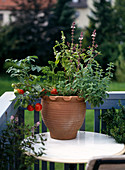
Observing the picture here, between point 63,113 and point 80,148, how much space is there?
0.82ft

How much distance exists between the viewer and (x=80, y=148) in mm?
1856

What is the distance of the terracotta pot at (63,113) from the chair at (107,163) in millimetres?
872

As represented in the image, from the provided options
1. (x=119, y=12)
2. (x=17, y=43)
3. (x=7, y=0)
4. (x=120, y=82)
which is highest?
(x=7, y=0)

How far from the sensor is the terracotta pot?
6.26 feet

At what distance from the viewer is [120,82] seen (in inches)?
620

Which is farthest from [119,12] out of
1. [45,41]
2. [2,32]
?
[2,32]

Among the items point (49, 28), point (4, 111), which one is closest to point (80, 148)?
point (4, 111)

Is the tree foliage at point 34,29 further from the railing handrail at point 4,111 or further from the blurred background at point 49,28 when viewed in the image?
the railing handrail at point 4,111

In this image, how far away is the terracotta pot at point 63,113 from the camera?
1.91m

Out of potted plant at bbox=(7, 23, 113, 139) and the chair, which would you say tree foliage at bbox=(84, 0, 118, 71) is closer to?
potted plant at bbox=(7, 23, 113, 139)

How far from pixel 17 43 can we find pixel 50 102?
19.3 m

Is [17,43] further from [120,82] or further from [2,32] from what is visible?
[120,82]

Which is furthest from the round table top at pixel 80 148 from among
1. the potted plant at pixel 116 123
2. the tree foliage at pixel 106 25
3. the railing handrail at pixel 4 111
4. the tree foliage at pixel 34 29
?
the tree foliage at pixel 34 29

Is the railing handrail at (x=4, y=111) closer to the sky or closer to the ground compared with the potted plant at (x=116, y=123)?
closer to the sky
